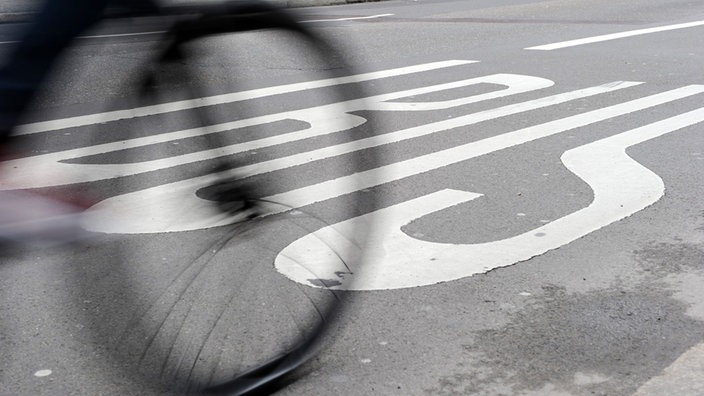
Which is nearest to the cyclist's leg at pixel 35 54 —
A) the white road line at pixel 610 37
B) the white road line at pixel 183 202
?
the white road line at pixel 183 202

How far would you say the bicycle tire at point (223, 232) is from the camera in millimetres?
2924

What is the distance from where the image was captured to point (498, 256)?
443 centimetres

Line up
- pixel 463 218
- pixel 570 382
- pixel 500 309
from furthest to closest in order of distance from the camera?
1. pixel 463 218
2. pixel 500 309
3. pixel 570 382

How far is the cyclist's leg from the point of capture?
264 cm

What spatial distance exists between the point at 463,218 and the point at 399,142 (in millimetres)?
1816

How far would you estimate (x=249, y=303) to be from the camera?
3480 mm

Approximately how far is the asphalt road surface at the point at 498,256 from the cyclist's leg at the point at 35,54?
0.21 feet

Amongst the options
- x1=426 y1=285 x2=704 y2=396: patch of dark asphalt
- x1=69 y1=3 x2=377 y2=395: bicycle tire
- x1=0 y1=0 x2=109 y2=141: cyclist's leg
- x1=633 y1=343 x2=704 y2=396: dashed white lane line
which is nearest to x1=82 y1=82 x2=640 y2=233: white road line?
x1=69 y1=3 x2=377 y2=395: bicycle tire

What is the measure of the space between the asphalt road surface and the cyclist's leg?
7cm

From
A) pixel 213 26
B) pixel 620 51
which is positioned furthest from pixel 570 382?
pixel 620 51

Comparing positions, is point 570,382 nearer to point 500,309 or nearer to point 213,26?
point 500,309

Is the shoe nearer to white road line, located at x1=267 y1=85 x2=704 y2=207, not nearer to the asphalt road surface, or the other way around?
the asphalt road surface

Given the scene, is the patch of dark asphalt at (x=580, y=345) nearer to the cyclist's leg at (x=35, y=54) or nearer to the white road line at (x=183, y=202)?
the white road line at (x=183, y=202)

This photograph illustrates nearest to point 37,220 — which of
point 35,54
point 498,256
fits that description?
point 35,54
